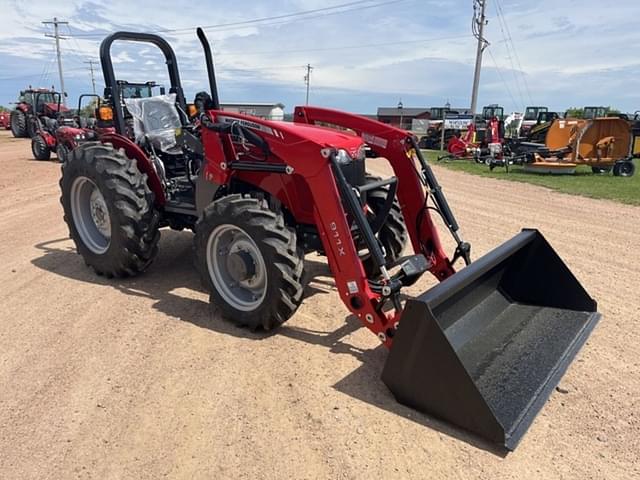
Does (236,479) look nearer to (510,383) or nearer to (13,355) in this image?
(510,383)

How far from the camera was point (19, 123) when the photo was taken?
2839 cm

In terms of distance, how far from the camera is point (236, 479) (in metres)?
2.47

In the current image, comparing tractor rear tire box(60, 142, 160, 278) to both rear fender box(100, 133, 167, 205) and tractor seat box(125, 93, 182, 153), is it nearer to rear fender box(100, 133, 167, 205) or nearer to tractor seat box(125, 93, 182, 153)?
rear fender box(100, 133, 167, 205)

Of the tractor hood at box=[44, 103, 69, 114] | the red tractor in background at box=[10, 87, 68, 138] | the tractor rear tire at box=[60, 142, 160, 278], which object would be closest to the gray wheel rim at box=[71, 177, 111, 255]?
the tractor rear tire at box=[60, 142, 160, 278]

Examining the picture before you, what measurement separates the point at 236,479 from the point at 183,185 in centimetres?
367

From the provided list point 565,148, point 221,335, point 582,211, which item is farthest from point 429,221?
point 565,148

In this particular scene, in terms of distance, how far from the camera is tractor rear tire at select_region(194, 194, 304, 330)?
3.68m

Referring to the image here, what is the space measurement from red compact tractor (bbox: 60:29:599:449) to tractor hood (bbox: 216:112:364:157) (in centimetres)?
2

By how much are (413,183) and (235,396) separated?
2392mm

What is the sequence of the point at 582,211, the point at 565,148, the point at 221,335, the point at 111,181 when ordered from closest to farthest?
the point at 221,335 → the point at 111,181 → the point at 582,211 → the point at 565,148

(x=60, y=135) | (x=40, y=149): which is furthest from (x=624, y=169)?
(x=40, y=149)

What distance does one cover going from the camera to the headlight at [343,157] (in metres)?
3.86

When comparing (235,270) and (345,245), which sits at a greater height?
(345,245)

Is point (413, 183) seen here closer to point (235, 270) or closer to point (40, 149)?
point (235, 270)
